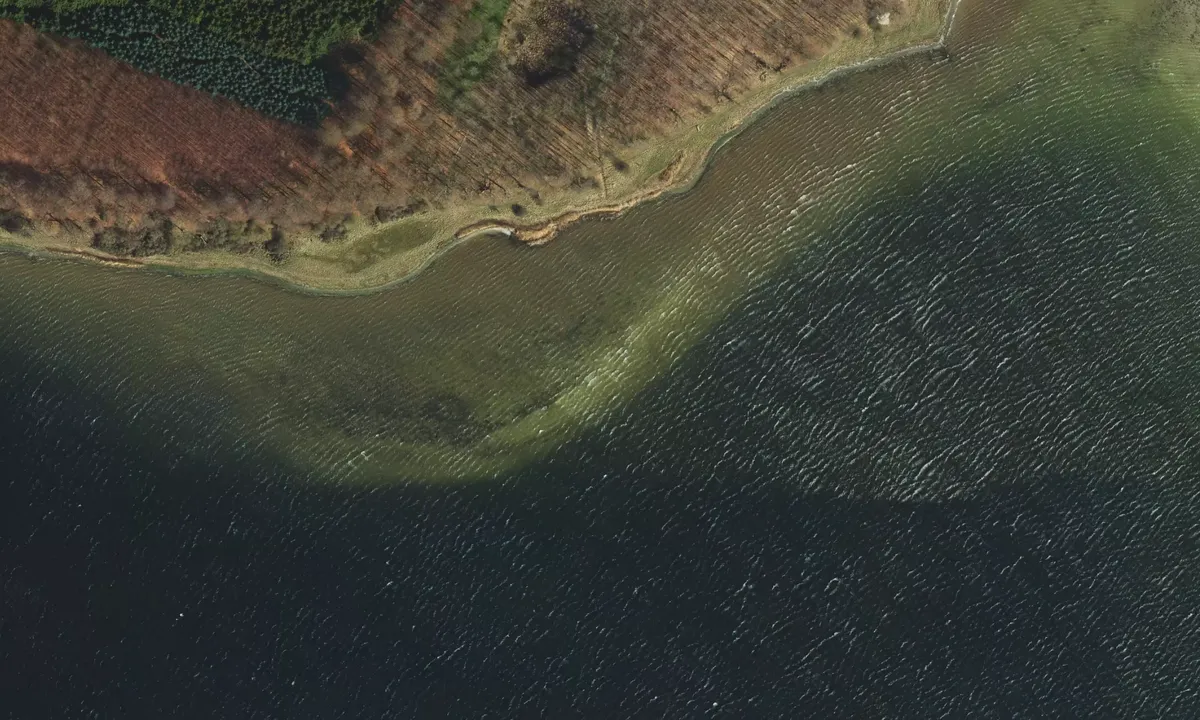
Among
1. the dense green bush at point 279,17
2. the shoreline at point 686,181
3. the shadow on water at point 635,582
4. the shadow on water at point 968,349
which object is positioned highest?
the dense green bush at point 279,17

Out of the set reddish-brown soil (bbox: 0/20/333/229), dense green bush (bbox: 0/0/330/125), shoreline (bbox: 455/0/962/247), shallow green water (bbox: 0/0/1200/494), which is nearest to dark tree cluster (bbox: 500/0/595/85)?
shoreline (bbox: 455/0/962/247)

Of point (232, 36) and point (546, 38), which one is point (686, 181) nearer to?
point (546, 38)

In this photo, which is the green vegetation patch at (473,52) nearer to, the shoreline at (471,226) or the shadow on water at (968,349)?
the shoreline at (471,226)

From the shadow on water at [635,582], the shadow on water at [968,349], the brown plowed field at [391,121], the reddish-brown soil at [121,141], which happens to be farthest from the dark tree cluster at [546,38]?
the shadow on water at [635,582]

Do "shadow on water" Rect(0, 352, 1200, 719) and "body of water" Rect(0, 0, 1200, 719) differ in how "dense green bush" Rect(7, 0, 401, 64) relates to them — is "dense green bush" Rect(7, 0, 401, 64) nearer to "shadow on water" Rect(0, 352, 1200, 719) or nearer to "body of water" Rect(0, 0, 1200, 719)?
"body of water" Rect(0, 0, 1200, 719)

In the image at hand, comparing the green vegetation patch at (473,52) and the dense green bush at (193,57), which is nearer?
the dense green bush at (193,57)
